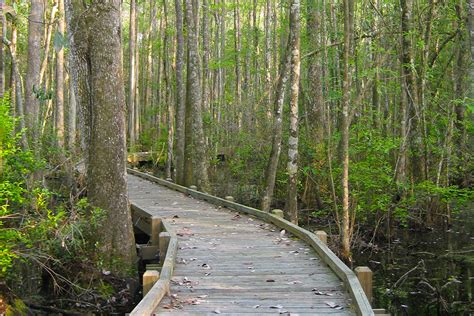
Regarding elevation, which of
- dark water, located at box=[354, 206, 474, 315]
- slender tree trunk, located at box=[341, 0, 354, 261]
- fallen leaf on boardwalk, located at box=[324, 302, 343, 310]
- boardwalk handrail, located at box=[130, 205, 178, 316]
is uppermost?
A: slender tree trunk, located at box=[341, 0, 354, 261]

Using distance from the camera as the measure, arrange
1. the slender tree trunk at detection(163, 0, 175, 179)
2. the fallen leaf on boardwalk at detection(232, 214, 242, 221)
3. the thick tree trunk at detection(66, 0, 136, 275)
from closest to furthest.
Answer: the thick tree trunk at detection(66, 0, 136, 275), the fallen leaf on boardwalk at detection(232, 214, 242, 221), the slender tree trunk at detection(163, 0, 175, 179)

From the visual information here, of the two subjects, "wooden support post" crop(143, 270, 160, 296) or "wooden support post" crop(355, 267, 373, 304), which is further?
"wooden support post" crop(355, 267, 373, 304)

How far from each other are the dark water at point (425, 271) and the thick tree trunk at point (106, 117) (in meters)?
4.87

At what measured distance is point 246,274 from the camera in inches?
284

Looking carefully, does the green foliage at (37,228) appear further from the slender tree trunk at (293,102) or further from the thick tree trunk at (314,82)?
the thick tree trunk at (314,82)

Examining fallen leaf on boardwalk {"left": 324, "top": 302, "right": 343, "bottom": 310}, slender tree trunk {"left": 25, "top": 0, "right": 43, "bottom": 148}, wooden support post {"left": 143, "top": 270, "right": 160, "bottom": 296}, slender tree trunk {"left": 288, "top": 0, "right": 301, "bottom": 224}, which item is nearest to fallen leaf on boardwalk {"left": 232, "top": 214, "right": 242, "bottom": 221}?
slender tree trunk {"left": 288, "top": 0, "right": 301, "bottom": 224}

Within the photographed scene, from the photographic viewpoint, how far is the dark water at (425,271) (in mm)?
9062

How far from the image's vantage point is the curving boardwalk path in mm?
5860

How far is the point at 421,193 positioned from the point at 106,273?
8.70m

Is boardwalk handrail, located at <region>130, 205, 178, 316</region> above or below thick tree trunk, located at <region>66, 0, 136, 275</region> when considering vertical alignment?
below

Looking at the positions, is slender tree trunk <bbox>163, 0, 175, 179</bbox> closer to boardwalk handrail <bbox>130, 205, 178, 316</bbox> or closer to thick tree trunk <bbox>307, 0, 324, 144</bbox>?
thick tree trunk <bbox>307, 0, 324, 144</bbox>

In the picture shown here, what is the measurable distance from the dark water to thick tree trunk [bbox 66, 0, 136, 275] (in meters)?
4.87

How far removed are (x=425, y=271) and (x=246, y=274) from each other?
16.9 ft

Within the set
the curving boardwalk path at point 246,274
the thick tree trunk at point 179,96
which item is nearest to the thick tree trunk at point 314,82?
the thick tree trunk at point 179,96
